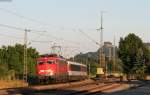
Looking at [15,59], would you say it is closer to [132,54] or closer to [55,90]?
[132,54]

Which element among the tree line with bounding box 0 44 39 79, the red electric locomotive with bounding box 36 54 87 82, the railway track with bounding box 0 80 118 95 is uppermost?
the tree line with bounding box 0 44 39 79

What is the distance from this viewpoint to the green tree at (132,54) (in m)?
108

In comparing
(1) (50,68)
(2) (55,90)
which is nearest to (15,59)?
(1) (50,68)

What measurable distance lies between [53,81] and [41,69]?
3094mm

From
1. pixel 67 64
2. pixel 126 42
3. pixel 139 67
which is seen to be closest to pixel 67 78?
pixel 67 64

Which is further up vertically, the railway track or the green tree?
the green tree

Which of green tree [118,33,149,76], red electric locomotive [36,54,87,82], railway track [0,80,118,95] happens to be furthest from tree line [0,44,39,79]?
railway track [0,80,118,95]

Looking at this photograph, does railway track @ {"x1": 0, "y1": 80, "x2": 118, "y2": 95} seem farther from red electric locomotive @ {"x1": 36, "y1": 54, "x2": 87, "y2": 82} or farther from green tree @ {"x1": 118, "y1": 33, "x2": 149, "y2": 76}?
green tree @ {"x1": 118, "y1": 33, "x2": 149, "y2": 76}

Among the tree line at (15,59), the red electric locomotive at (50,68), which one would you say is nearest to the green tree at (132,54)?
the tree line at (15,59)

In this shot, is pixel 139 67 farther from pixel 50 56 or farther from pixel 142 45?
pixel 50 56

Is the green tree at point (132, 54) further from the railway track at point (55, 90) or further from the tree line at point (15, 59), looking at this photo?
the railway track at point (55, 90)

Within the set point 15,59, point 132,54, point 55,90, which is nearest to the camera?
point 55,90

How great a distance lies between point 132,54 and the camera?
4486 inches

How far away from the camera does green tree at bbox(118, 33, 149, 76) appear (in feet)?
353
